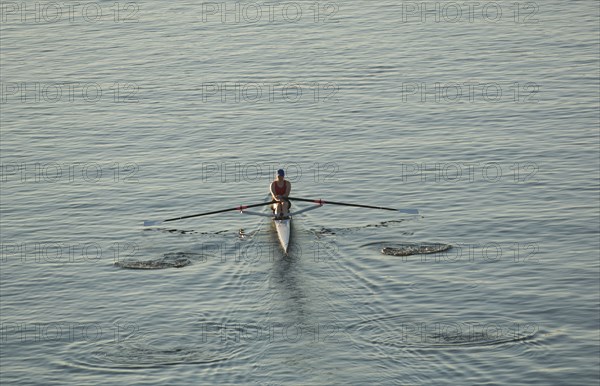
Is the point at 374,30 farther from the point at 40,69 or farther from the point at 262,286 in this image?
the point at 262,286

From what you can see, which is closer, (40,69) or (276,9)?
(40,69)

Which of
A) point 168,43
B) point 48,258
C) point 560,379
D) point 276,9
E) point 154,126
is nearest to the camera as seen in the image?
point 560,379

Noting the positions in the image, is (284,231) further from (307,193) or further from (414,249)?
(307,193)

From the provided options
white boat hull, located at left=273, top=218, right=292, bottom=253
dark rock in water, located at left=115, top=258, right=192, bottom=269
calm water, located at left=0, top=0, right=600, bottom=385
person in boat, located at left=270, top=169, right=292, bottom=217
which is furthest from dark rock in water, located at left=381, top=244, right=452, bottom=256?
dark rock in water, located at left=115, top=258, right=192, bottom=269

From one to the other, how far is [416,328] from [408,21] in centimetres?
5224

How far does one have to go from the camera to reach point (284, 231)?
4444 centimetres

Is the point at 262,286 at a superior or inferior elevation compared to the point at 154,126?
inferior

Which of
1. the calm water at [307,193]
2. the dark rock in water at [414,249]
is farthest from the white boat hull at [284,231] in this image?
the dark rock in water at [414,249]

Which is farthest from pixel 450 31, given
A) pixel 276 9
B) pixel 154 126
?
pixel 154 126

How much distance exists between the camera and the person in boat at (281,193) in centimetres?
4612

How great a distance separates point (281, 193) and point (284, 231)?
266cm

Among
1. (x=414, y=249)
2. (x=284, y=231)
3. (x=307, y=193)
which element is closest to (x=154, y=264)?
(x=284, y=231)

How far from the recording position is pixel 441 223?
1871 inches

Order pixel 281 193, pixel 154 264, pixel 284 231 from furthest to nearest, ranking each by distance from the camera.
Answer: pixel 281 193
pixel 284 231
pixel 154 264
